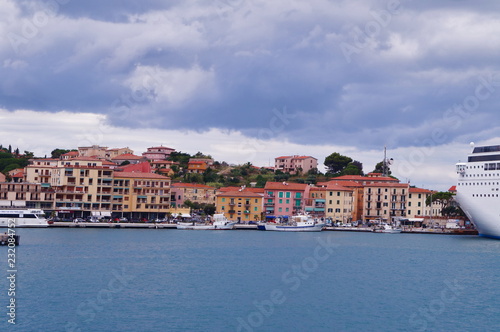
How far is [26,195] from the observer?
8219 centimetres

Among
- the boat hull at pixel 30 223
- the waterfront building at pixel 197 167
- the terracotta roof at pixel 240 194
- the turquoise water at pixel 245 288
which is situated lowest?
the turquoise water at pixel 245 288

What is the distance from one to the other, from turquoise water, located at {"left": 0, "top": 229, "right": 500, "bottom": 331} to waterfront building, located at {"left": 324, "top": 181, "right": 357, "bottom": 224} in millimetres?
37561

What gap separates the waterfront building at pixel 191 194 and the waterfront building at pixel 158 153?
32.7 meters

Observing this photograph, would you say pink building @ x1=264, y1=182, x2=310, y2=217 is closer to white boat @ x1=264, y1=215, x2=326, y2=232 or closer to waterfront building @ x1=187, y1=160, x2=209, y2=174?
white boat @ x1=264, y1=215, x2=326, y2=232

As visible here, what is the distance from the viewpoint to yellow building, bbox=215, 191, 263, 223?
92.2 metres

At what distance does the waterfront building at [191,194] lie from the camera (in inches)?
3885

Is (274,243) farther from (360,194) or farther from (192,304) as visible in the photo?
(360,194)

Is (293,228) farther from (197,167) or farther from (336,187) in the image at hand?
(197,167)

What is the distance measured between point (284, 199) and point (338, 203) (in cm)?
775

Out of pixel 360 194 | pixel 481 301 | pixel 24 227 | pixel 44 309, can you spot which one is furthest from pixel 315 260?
pixel 360 194

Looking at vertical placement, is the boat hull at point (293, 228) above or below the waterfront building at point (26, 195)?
below

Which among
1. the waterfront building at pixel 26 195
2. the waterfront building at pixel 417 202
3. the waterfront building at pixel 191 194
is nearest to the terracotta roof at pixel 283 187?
the waterfront building at pixel 191 194

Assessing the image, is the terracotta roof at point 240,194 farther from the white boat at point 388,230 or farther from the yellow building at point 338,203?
the white boat at point 388,230

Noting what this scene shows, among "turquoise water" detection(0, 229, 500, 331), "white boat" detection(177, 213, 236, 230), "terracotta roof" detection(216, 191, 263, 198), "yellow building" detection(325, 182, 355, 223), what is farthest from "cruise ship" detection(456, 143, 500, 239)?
"terracotta roof" detection(216, 191, 263, 198)
